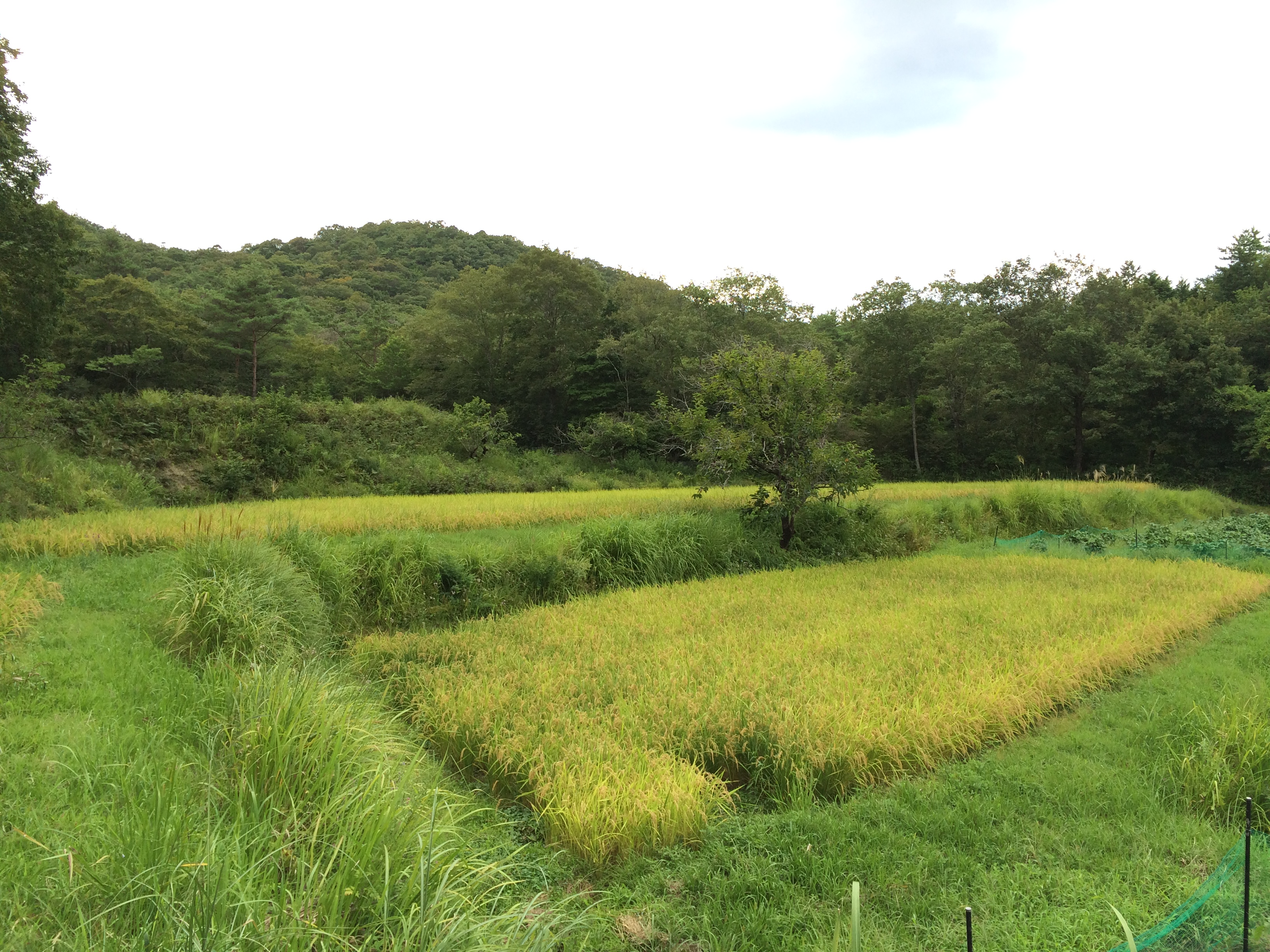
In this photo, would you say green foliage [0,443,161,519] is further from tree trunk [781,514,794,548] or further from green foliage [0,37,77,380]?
tree trunk [781,514,794,548]

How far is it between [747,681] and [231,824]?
411cm

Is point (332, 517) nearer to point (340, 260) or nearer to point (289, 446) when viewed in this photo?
point (289, 446)

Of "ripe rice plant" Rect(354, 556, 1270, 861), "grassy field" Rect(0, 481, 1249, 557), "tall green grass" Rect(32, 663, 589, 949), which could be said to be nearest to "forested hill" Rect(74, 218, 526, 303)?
"grassy field" Rect(0, 481, 1249, 557)

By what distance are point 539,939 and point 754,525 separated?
460 inches

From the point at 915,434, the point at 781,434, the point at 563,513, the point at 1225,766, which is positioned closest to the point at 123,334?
the point at 563,513

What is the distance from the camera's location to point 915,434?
109ft

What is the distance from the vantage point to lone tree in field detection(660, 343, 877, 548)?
527 inches

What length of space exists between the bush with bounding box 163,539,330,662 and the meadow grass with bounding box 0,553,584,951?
2.27 feet

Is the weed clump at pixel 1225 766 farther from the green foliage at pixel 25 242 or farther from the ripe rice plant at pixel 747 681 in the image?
the green foliage at pixel 25 242

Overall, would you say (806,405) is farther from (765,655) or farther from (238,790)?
(238,790)

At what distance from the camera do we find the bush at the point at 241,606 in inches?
251

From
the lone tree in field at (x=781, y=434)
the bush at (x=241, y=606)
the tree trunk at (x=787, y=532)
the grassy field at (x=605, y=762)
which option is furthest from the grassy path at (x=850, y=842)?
the tree trunk at (x=787, y=532)

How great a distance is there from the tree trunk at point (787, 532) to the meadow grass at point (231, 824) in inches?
384

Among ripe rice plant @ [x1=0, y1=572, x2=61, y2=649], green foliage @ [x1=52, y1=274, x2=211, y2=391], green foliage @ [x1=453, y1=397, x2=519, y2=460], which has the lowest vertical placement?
ripe rice plant @ [x1=0, y1=572, x2=61, y2=649]
